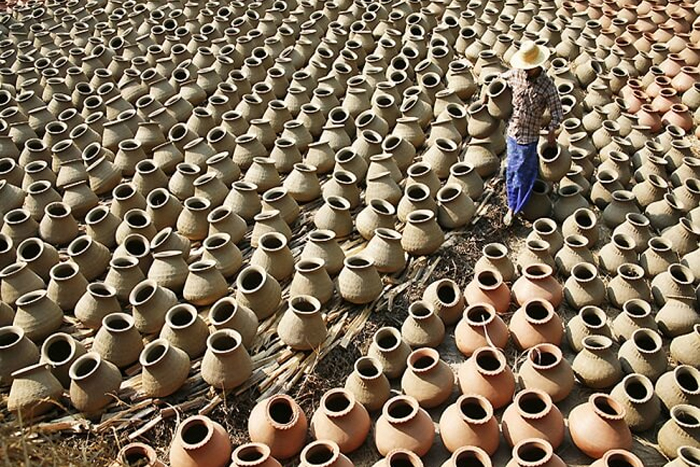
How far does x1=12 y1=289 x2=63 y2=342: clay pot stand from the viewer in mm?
4730

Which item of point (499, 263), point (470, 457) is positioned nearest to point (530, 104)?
point (499, 263)

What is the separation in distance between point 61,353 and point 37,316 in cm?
38

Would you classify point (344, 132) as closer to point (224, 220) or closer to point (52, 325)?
point (224, 220)

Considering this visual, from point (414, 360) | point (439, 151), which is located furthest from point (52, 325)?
point (439, 151)

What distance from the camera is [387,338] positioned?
181 inches

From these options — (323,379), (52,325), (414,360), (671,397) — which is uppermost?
(671,397)

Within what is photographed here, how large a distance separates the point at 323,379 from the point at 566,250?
7.69 feet

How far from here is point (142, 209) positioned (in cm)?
Result: 588

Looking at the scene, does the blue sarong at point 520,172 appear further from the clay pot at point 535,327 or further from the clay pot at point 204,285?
the clay pot at point 204,285

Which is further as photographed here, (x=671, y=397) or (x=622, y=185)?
(x=622, y=185)

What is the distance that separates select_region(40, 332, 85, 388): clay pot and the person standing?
3846 millimetres

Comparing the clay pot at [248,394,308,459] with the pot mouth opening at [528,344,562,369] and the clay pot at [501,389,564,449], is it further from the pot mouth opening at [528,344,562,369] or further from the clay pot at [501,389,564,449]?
the pot mouth opening at [528,344,562,369]

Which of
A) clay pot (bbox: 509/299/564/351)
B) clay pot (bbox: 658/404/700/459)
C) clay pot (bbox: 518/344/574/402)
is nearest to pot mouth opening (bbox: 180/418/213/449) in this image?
clay pot (bbox: 518/344/574/402)

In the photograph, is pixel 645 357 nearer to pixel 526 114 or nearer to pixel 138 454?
pixel 526 114
